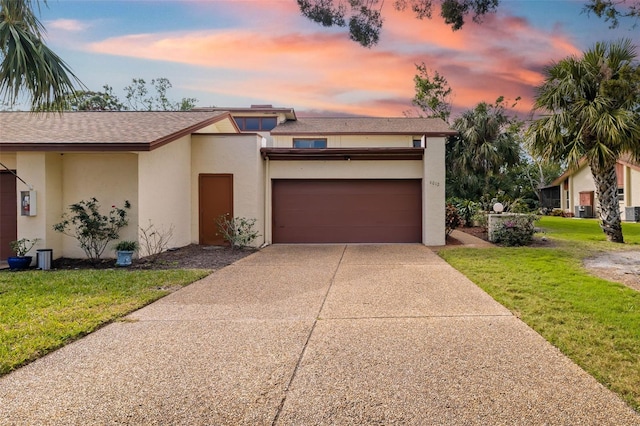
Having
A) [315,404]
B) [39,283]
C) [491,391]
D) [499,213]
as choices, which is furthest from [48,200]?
[499,213]

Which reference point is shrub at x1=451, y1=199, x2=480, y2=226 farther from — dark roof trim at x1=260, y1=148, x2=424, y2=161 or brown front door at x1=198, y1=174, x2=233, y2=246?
brown front door at x1=198, y1=174, x2=233, y2=246

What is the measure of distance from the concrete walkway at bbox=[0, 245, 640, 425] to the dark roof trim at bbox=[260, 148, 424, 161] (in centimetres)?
760

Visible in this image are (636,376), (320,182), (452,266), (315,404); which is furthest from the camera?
(320,182)

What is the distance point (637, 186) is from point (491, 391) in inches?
1077

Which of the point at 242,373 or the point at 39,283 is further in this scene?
the point at 39,283

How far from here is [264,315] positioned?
16.3 ft

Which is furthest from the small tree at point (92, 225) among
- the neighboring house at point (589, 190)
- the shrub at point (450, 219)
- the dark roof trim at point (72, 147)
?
the neighboring house at point (589, 190)

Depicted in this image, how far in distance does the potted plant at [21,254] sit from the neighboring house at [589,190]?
21020mm

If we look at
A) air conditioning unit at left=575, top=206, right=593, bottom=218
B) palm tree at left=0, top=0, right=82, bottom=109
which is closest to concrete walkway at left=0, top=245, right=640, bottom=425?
palm tree at left=0, top=0, right=82, bottom=109

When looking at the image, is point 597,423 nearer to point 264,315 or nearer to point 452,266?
point 264,315

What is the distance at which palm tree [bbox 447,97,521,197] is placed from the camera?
22.7 metres

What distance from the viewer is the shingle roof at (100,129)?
8.96m

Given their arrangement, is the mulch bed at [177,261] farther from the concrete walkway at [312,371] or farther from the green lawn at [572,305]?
the green lawn at [572,305]

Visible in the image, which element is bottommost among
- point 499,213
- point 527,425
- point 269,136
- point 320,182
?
point 527,425
